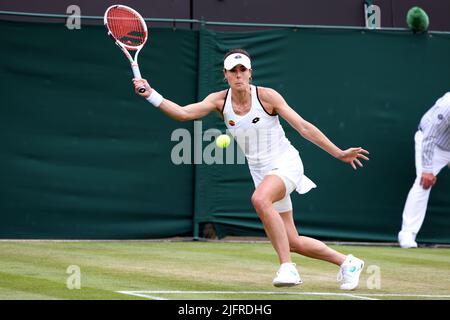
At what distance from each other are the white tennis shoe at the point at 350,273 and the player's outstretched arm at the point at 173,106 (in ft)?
5.43

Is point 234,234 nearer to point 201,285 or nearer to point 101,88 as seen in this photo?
point 101,88

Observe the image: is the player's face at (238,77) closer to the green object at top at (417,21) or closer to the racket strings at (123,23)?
the racket strings at (123,23)

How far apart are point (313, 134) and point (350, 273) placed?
44.6 inches

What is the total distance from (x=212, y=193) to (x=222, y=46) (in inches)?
71.5

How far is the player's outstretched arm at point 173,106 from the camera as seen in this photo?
25.7 feet

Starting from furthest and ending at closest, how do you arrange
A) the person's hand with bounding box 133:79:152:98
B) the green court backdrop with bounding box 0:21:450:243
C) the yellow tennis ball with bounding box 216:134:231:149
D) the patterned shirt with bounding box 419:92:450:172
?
the patterned shirt with bounding box 419:92:450:172
the green court backdrop with bounding box 0:21:450:243
the yellow tennis ball with bounding box 216:134:231:149
the person's hand with bounding box 133:79:152:98

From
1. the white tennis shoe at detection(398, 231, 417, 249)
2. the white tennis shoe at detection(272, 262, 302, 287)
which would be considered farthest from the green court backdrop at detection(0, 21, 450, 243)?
the white tennis shoe at detection(272, 262, 302, 287)

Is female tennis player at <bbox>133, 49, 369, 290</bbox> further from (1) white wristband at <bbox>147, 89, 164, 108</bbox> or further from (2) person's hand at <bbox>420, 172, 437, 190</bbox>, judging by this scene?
(2) person's hand at <bbox>420, 172, 437, 190</bbox>

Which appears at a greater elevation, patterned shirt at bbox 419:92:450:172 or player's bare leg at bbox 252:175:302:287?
patterned shirt at bbox 419:92:450:172

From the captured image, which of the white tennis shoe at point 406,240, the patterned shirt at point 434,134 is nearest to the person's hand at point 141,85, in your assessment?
the patterned shirt at point 434,134

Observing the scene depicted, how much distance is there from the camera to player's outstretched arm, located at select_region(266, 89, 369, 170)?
778 cm

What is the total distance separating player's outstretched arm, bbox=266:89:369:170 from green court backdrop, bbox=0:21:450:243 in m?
4.36

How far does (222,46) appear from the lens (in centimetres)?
1268
